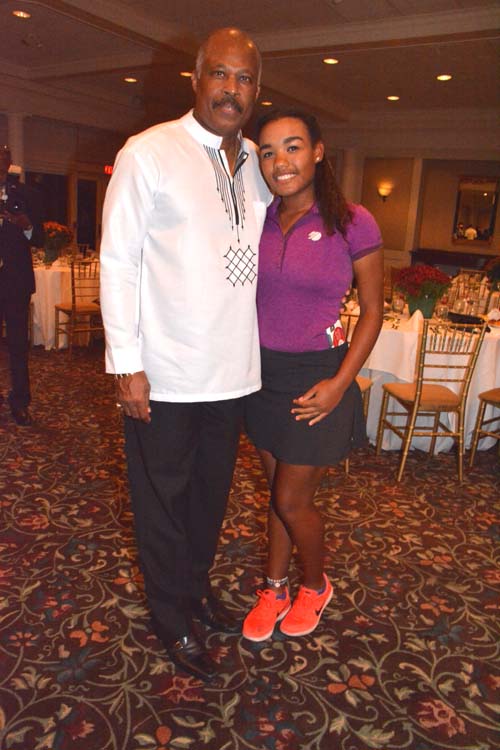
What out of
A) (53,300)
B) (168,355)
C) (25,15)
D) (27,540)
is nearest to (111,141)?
(25,15)

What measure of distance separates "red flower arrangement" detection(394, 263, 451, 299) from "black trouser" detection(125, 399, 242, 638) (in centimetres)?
276

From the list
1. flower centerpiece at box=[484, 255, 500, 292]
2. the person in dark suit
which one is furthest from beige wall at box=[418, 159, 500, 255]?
the person in dark suit

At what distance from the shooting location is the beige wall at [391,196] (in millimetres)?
11008

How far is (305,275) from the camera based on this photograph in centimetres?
168

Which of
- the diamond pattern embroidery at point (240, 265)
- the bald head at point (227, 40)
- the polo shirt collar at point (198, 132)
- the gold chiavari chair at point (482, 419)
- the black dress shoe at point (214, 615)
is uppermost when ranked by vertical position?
the bald head at point (227, 40)

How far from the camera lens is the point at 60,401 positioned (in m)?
4.60

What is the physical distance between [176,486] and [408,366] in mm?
2457

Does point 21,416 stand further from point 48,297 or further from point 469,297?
point 469,297

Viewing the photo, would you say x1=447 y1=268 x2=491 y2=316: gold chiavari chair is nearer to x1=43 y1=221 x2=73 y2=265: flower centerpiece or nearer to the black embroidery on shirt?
the black embroidery on shirt

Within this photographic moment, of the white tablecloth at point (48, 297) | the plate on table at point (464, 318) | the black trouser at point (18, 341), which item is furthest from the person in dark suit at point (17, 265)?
the plate on table at point (464, 318)

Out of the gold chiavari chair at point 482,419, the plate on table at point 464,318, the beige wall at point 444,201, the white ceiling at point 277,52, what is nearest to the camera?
the gold chiavari chair at point 482,419

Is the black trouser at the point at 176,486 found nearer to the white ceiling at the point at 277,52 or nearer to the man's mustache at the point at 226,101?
the man's mustache at the point at 226,101

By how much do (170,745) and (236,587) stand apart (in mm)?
776

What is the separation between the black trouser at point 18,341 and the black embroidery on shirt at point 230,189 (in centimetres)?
261
